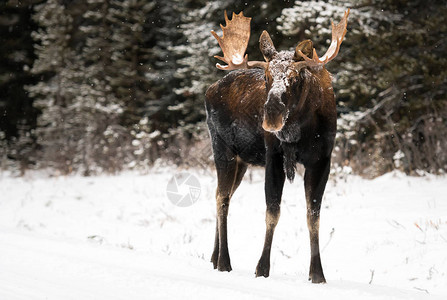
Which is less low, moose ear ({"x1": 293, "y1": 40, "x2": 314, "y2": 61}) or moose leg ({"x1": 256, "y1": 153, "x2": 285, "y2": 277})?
moose ear ({"x1": 293, "y1": 40, "x2": 314, "y2": 61})

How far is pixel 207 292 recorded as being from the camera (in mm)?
3748

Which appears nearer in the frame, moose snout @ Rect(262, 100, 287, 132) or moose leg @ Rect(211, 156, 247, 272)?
moose snout @ Rect(262, 100, 287, 132)

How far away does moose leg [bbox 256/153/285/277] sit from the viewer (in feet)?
15.4

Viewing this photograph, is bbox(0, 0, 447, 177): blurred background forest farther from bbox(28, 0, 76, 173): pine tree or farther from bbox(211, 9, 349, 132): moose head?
bbox(211, 9, 349, 132): moose head

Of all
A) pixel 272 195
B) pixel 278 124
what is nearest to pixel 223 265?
pixel 272 195

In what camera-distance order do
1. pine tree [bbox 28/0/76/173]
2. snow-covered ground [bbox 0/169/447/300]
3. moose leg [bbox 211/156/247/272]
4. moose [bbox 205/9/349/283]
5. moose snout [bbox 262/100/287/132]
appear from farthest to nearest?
pine tree [bbox 28/0/76/173] → moose leg [bbox 211/156/247/272] → moose [bbox 205/9/349/283] → moose snout [bbox 262/100/287/132] → snow-covered ground [bbox 0/169/447/300]

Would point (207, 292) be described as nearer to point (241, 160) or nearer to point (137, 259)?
point (137, 259)

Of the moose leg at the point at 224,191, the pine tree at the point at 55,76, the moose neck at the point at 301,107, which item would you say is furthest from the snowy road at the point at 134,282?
the pine tree at the point at 55,76

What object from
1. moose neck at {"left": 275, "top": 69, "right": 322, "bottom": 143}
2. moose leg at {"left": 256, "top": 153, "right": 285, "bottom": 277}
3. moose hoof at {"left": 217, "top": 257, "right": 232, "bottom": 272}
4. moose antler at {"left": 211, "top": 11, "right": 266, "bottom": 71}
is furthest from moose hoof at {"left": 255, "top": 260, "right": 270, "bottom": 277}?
moose antler at {"left": 211, "top": 11, "right": 266, "bottom": 71}

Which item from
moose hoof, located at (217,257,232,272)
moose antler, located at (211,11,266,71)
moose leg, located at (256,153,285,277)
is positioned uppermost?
moose antler, located at (211,11,266,71)

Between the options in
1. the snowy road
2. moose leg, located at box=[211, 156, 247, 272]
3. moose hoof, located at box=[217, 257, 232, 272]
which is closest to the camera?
the snowy road

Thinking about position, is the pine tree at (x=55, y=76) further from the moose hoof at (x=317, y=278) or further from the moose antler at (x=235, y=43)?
the moose hoof at (x=317, y=278)

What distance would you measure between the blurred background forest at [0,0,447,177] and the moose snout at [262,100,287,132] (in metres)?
5.90

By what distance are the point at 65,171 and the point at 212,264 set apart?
12889 mm
